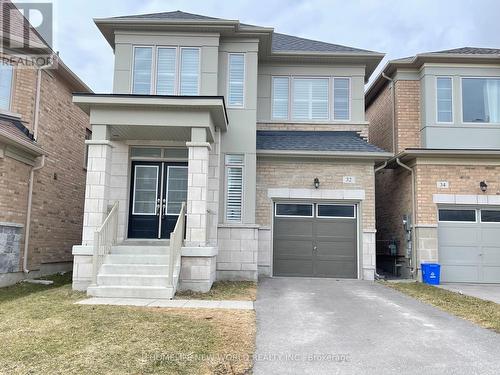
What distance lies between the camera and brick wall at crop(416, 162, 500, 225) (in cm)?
1189

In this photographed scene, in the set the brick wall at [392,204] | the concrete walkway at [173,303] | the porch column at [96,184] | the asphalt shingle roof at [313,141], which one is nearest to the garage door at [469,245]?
the brick wall at [392,204]

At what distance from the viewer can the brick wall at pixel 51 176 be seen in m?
10.5

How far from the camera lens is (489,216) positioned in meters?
12.1

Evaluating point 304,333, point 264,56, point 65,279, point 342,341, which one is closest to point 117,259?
point 65,279

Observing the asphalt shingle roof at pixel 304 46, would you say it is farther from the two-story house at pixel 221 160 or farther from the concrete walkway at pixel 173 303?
the concrete walkway at pixel 173 303

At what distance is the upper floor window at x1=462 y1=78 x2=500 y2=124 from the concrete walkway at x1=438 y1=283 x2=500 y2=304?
4648 millimetres

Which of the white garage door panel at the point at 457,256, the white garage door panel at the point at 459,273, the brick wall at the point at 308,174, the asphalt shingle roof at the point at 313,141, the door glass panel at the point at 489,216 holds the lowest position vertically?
the white garage door panel at the point at 459,273

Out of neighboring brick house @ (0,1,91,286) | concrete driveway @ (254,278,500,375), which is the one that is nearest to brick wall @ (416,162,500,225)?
concrete driveway @ (254,278,500,375)

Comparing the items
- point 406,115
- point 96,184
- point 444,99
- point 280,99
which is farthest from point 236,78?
point 444,99

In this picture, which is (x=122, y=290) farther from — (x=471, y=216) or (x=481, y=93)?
(x=481, y=93)

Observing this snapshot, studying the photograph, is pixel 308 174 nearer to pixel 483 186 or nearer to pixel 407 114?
pixel 407 114

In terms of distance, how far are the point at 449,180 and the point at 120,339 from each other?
10.0m

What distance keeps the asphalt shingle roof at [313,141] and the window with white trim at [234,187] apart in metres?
0.93

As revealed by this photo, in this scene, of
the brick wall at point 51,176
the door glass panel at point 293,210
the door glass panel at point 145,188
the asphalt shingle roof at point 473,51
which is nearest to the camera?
the brick wall at point 51,176
